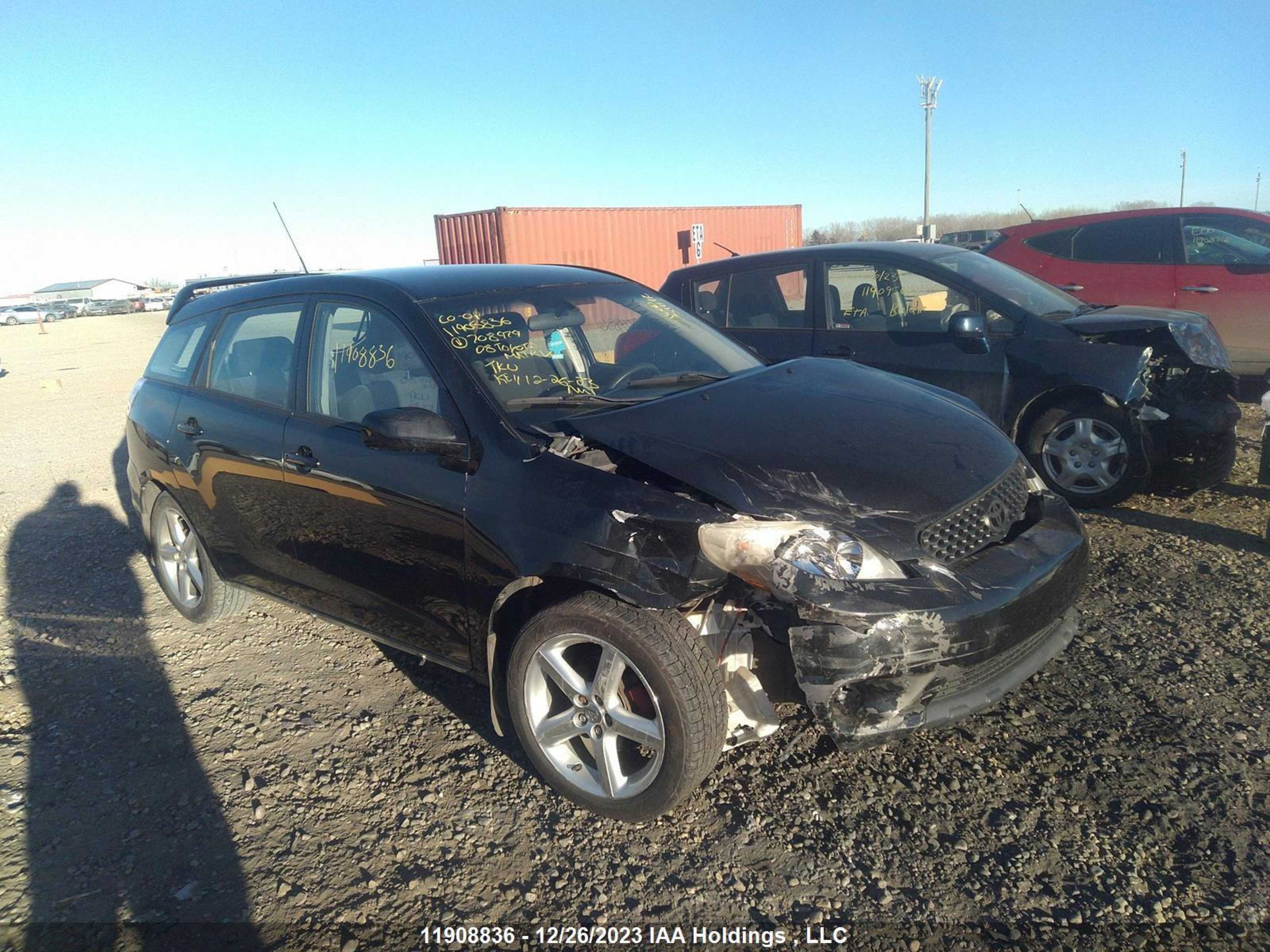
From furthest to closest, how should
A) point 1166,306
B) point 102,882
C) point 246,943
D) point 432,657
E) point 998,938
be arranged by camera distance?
point 1166,306 → point 432,657 → point 102,882 → point 246,943 → point 998,938

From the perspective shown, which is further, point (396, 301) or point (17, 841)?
point (396, 301)

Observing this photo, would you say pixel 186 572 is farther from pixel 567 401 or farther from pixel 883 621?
pixel 883 621

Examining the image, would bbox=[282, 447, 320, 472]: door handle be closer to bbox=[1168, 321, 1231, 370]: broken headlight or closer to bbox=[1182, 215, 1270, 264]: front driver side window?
bbox=[1168, 321, 1231, 370]: broken headlight

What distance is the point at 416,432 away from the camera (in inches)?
108

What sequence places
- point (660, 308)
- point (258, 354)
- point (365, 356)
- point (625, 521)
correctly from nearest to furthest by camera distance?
point (625, 521), point (365, 356), point (258, 354), point (660, 308)

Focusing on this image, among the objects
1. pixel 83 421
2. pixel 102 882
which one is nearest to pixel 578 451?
pixel 102 882

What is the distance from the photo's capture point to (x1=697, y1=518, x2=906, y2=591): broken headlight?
93.0 inches

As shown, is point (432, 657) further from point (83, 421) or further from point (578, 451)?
point (83, 421)

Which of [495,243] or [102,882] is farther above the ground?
[495,243]

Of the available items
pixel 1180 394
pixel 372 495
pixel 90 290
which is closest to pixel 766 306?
pixel 1180 394

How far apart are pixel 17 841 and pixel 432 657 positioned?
143cm

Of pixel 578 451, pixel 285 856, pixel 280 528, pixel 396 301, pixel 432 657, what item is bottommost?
pixel 285 856

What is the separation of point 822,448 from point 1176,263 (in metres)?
6.70

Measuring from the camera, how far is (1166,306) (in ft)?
25.0
